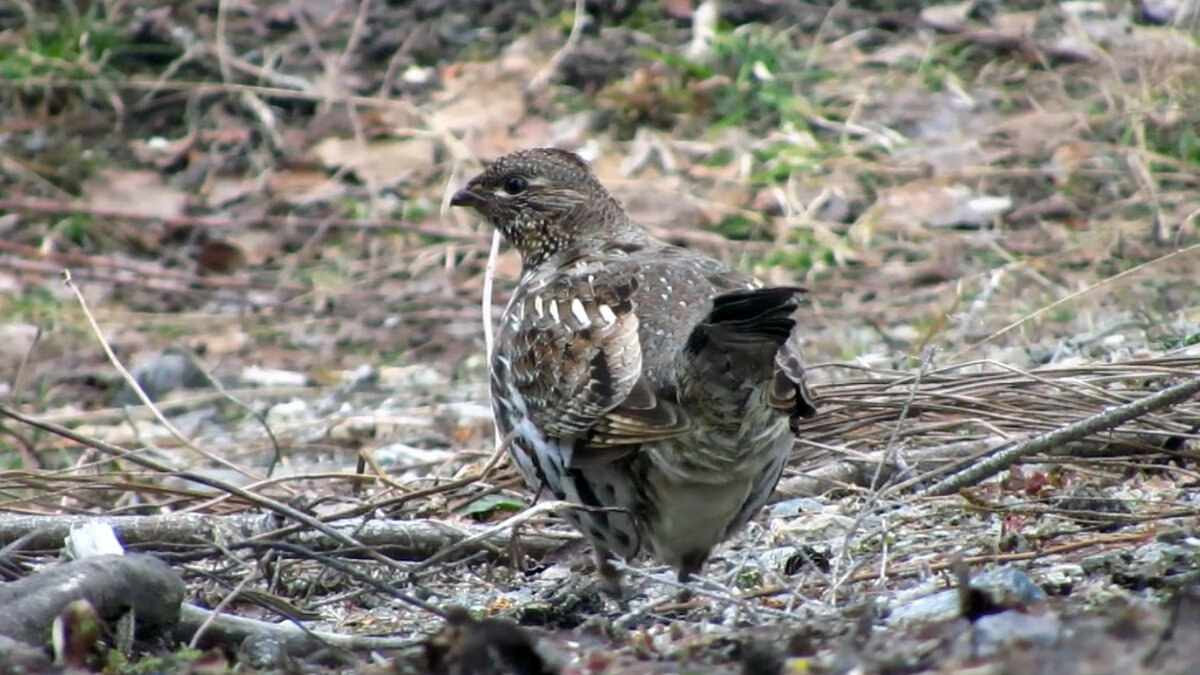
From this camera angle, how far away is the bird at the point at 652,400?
488cm

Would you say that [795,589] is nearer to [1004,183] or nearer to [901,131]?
[1004,183]

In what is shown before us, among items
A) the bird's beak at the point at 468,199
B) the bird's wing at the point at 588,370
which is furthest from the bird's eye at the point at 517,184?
the bird's wing at the point at 588,370

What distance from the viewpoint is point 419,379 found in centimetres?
945

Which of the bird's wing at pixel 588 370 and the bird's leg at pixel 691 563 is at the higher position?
the bird's wing at pixel 588 370

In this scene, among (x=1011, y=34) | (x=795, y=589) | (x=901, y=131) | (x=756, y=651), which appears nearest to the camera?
(x=756, y=651)

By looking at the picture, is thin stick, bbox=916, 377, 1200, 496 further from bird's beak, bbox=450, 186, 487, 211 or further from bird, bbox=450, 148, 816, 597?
bird's beak, bbox=450, 186, 487, 211

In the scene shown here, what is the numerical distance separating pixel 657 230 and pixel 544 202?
4278 millimetres

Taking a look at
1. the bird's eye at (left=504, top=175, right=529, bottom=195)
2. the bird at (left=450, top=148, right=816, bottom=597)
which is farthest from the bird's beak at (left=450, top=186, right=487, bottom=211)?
the bird at (left=450, top=148, right=816, bottom=597)

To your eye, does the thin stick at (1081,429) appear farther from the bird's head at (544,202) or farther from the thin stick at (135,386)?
the thin stick at (135,386)

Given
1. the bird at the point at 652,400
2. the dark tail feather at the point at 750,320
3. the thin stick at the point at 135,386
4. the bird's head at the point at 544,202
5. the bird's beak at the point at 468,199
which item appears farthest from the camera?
the bird's beak at the point at 468,199

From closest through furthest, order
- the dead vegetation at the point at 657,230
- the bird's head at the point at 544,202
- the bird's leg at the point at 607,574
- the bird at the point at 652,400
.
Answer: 1. the dead vegetation at the point at 657,230
2. the bird at the point at 652,400
3. the bird's leg at the point at 607,574
4. the bird's head at the point at 544,202

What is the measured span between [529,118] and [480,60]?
114 centimetres

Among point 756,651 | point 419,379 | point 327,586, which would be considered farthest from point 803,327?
point 756,651

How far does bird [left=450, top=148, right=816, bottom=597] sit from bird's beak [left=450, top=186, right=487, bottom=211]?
3.32 ft
